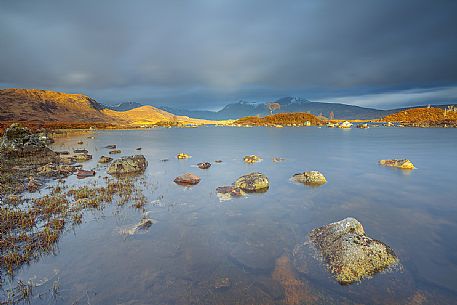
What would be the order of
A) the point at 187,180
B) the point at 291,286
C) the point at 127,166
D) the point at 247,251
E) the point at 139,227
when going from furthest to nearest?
the point at 127,166, the point at 187,180, the point at 139,227, the point at 247,251, the point at 291,286

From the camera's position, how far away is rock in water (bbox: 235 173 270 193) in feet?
70.7

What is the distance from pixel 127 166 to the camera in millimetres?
30297

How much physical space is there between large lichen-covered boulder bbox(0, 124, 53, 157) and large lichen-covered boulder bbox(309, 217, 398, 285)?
47.7m

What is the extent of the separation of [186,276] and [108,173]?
2258 centimetres

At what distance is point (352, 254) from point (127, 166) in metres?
26.8

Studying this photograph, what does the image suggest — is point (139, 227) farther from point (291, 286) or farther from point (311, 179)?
point (311, 179)

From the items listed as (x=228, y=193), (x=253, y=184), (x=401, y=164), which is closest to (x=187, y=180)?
(x=228, y=193)

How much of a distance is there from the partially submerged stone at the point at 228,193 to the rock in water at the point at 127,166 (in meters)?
13.8

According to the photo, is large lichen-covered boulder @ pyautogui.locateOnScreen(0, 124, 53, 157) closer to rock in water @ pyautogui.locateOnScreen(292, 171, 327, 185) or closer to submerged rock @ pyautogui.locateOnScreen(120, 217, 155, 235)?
submerged rock @ pyautogui.locateOnScreen(120, 217, 155, 235)

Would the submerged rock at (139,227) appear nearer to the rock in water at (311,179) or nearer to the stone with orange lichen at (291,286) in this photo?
the stone with orange lichen at (291,286)

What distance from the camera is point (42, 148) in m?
43.3

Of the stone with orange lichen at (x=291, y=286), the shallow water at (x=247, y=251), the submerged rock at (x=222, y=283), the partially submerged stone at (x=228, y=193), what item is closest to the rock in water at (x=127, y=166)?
the shallow water at (x=247, y=251)

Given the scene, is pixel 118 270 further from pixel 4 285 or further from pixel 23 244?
pixel 23 244

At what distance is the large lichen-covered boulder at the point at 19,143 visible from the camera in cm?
3978
